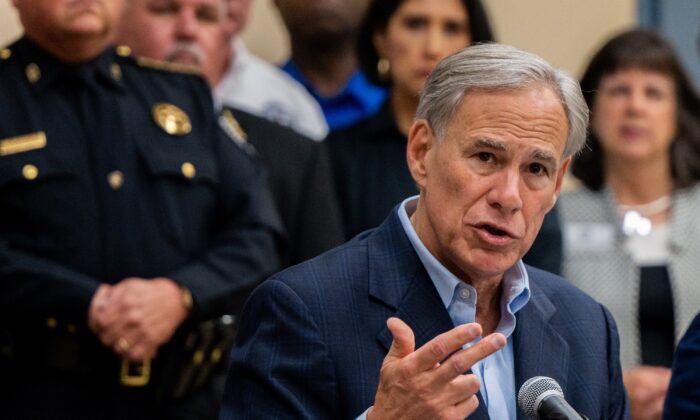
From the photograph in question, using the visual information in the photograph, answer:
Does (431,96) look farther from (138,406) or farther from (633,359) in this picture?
(633,359)

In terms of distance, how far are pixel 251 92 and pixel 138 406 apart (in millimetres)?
1894

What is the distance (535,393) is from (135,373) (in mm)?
1574

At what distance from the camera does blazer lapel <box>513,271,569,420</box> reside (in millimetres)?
3328

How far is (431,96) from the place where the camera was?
11.1 feet

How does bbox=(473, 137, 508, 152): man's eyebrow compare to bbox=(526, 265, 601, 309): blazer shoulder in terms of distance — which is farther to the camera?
bbox=(526, 265, 601, 309): blazer shoulder

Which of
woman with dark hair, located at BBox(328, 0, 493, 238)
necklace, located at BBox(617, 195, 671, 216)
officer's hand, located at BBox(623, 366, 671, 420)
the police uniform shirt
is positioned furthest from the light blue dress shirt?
necklace, located at BBox(617, 195, 671, 216)

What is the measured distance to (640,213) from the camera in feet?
18.1

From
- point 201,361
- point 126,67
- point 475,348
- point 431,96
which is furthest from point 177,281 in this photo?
point 475,348

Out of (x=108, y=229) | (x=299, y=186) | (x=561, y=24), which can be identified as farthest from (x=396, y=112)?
(x=561, y=24)

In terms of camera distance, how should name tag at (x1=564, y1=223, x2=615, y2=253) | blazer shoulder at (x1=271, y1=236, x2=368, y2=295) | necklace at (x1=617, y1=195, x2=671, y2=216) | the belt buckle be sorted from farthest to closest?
1. necklace at (x1=617, y1=195, x2=671, y2=216)
2. name tag at (x1=564, y1=223, x2=615, y2=253)
3. the belt buckle
4. blazer shoulder at (x1=271, y1=236, x2=368, y2=295)

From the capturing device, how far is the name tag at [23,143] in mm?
4152

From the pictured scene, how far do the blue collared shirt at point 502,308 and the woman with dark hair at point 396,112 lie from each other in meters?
1.45

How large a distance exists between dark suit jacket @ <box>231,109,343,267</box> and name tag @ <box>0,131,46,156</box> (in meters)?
0.89

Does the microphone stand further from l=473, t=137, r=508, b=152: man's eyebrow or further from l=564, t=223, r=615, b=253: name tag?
l=564, t=223, r=615, b=253: name tag
